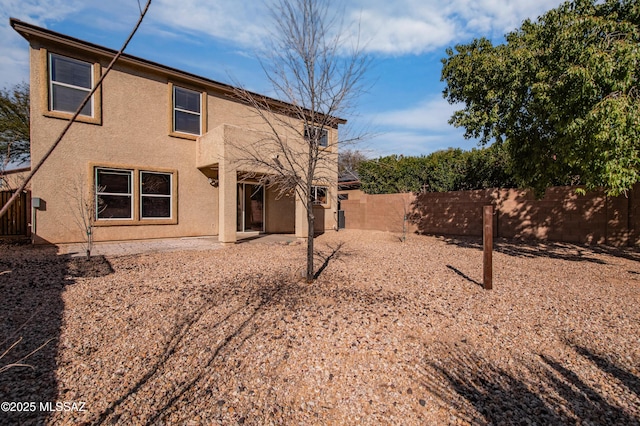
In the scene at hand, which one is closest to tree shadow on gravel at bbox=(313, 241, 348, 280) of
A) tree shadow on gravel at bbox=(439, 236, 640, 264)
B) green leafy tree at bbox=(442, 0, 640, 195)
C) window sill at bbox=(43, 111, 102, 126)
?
tree shadow on gravel at bbox=(439, 236, 640, 264)

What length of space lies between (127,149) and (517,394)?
444 inches

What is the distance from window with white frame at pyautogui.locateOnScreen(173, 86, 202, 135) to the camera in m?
11.2

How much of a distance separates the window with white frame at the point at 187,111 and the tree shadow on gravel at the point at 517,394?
431 inches

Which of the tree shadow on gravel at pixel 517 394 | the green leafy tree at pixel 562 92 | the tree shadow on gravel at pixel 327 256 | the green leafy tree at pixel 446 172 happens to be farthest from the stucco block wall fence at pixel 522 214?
the tree shadow on gravel at pixel 517 394

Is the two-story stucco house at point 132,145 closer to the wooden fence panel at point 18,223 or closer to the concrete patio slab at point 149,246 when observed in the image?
the concrete patio slab at point 149,246

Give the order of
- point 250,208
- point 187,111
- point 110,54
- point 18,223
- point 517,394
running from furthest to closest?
point 250,208, point 187,111, point 18,223, point 110,54, point 517,394

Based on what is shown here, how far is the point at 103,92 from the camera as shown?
9.69 metres

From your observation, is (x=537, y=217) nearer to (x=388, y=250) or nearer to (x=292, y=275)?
(x=388, y=250)

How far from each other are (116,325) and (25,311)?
1.53 metres

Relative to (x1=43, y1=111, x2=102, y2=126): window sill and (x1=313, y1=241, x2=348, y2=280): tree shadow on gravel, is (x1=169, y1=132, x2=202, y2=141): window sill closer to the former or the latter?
(x1=43, y1=111, x2=102, y2=126): window sill

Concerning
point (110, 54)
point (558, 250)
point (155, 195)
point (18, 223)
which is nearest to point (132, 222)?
point (155, 195)

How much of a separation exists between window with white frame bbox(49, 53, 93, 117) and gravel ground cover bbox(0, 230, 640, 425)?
16.7 ft

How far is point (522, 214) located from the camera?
12.2 meters

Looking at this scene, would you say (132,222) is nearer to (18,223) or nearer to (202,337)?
(18,223)
